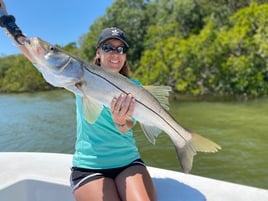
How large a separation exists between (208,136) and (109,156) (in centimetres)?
645

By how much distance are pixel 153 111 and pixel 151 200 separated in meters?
0.55

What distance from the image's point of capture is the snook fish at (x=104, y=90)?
162 cm

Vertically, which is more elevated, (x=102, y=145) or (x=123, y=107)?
(x=123, y=107)

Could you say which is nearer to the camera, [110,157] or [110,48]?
[110,157]

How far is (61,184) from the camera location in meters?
2.59

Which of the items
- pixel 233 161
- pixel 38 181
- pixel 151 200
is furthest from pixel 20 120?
pixel 151 200

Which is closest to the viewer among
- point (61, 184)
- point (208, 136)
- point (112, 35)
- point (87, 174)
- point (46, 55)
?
point (46, 55)

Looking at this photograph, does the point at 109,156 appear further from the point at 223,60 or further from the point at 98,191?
the point at 223,60

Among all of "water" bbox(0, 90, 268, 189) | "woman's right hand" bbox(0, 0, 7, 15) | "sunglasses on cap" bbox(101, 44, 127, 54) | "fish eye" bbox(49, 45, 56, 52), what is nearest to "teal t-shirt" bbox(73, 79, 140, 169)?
"sunglasses on cap" bbox(101, 44, 127, 54)

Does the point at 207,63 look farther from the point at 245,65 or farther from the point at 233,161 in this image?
the point at 233,161

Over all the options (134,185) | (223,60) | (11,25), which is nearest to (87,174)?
(134,185)

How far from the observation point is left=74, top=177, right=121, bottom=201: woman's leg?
1.92 metres

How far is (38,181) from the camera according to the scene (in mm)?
2656

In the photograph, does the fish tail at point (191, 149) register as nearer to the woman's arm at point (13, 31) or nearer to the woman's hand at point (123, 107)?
the woman's hand at point (123, 107)
